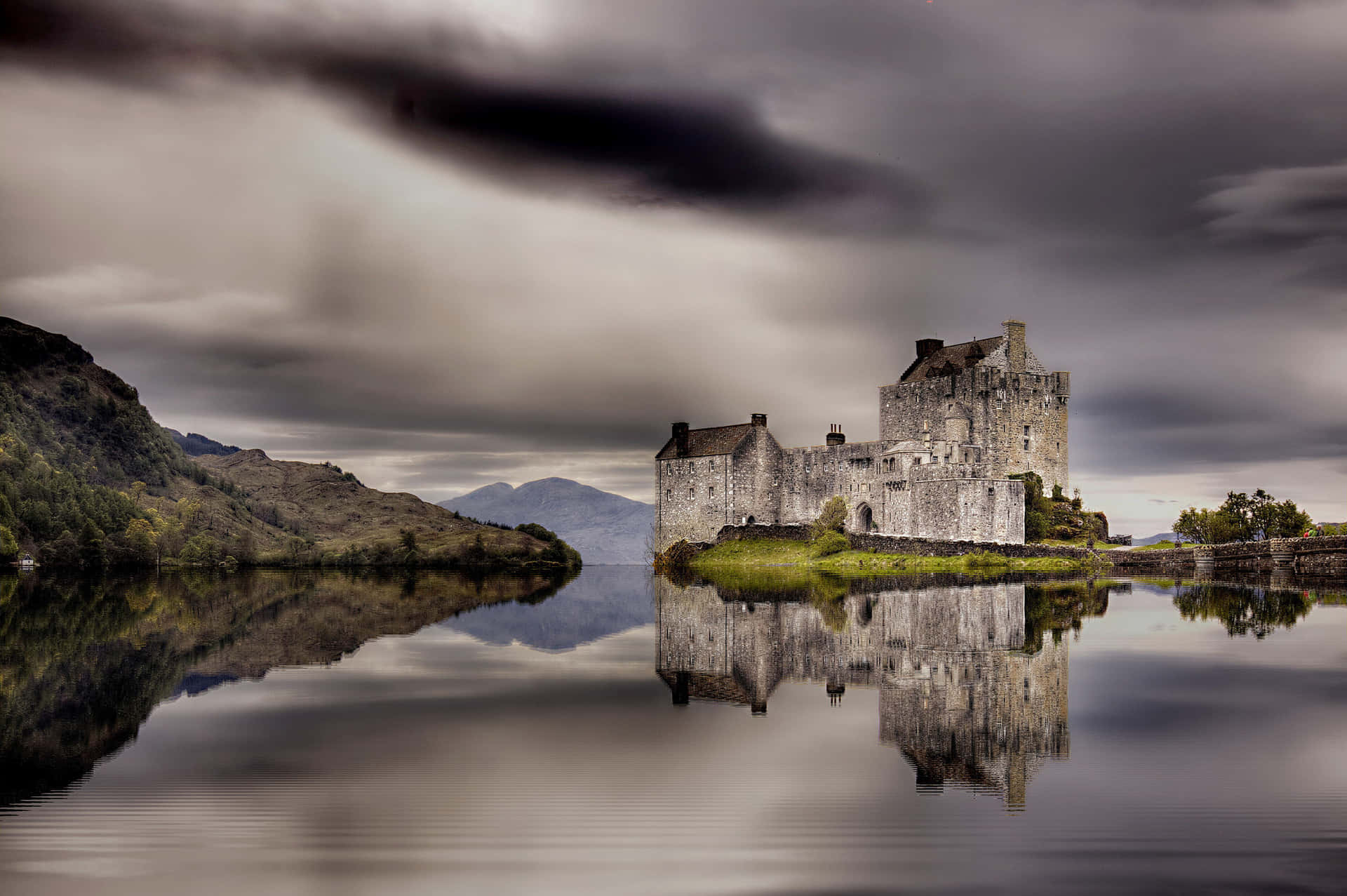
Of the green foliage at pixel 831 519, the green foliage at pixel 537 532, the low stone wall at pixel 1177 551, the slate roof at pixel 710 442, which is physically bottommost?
the low stone wall at pixel 1177 551

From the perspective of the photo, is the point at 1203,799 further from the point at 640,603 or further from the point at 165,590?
the point at 165,590

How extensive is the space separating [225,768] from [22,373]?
129398 millimetres

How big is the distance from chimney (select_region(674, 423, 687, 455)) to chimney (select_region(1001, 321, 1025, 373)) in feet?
89.0

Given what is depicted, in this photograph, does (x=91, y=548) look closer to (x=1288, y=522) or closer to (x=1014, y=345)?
(x=1014, y=345)

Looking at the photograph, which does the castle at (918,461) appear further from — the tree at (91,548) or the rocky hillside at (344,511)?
the tree at (91,548)

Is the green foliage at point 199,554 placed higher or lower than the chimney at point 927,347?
lower

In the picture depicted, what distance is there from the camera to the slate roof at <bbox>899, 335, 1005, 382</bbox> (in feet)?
231

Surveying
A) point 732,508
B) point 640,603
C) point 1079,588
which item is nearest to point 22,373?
point 732,508

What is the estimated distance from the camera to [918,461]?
6544 cm

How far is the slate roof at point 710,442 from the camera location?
76.1 m

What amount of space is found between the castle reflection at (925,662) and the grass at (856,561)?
620 inches

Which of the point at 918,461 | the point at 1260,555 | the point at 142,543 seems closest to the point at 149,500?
the point at 142,543

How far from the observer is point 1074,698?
13867 mm

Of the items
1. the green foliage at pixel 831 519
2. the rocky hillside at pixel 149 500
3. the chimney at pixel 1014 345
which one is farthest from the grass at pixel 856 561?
the chimney at pixel 1014 345
